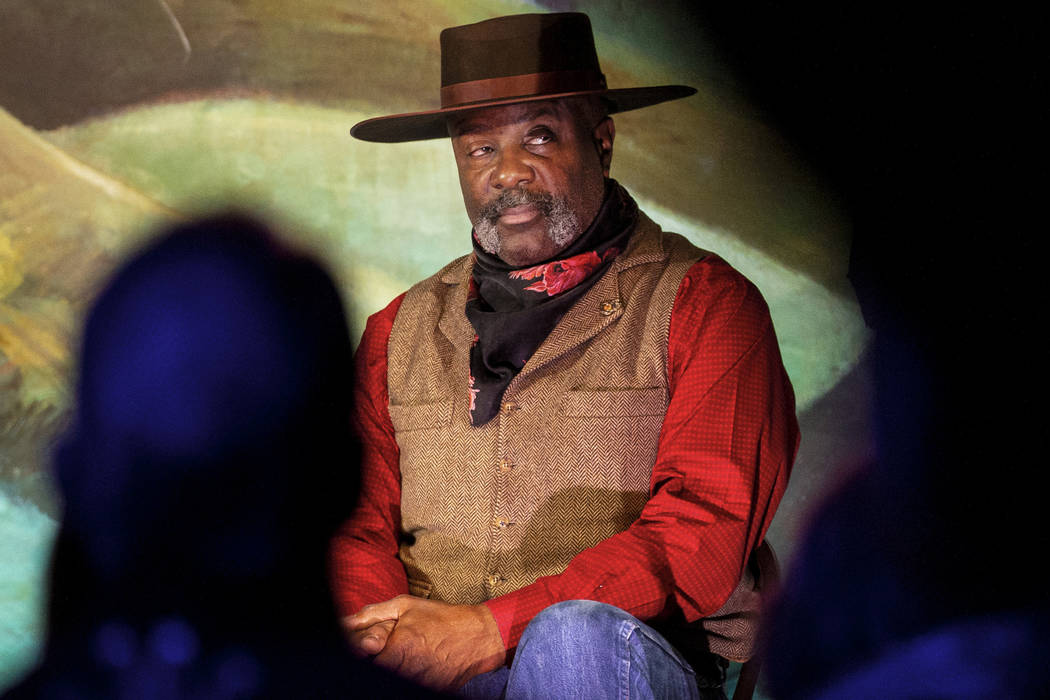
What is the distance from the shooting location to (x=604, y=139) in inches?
95.3

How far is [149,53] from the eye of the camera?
285 centimetres

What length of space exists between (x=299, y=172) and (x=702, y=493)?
5.00 ft

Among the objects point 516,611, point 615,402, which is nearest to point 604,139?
point 615,402

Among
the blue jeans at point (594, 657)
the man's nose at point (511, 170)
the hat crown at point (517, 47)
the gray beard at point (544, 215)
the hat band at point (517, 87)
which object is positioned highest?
the hat crown at point (517, 47)

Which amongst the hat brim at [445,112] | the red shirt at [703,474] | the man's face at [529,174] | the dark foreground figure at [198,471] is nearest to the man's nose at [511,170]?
the man's face at [529,174]

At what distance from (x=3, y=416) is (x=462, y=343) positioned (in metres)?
1.32

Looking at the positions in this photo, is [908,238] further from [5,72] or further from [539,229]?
[5,72]

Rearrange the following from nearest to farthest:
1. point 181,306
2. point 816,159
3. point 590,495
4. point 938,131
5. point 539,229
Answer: point 590,495 → point 539,229 → point 938,131 → point 816,159 → point 181,306

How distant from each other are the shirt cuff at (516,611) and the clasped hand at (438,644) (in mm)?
13

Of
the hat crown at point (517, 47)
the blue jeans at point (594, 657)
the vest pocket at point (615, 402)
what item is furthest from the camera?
the hat crown at point (517, 47)

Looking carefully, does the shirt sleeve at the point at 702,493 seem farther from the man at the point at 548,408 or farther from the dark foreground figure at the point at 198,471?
the dark foreground figure at the point at 198,471

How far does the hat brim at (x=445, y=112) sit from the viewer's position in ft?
7.34

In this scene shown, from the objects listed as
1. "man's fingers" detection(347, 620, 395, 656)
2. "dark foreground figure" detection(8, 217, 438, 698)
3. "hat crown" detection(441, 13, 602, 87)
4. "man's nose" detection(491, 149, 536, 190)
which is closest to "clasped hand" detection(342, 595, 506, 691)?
"man's fingers" detection(347, 620, 395, 656)

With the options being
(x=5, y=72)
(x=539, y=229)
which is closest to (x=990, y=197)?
(x=539, y=229)
